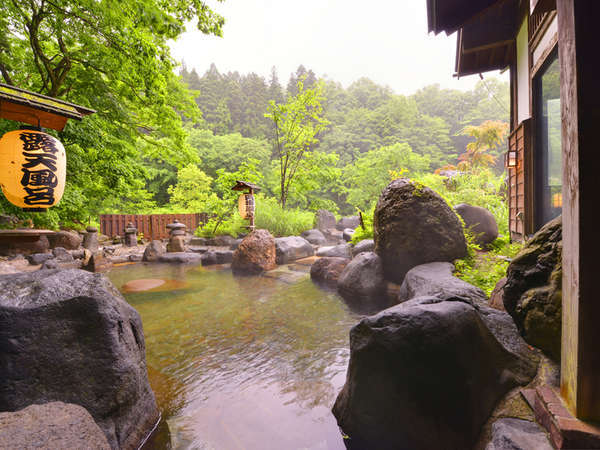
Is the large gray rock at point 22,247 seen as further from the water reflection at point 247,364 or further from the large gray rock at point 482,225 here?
the large gray rock at point 482,225

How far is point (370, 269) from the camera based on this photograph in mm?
5797

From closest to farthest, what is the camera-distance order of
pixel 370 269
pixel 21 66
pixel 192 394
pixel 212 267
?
pixel 192 394, pixel 370 269, pixel 21 66, pixel 212 267

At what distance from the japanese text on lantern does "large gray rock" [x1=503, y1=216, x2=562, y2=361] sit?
17.2 feet

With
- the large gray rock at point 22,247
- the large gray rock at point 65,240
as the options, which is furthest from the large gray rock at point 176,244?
the large gray rock at point 22,247

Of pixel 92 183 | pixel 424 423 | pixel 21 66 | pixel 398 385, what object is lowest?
pixel 424 423

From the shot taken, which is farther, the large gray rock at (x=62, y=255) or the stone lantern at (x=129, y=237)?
the stone lantern at (x=129, y=237)

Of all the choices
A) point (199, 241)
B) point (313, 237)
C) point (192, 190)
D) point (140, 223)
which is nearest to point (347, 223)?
point (313, 237)

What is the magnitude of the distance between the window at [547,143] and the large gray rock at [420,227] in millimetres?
1708

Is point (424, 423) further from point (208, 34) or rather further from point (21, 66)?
point (21, 66)

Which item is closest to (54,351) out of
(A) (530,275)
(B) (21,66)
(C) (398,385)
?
(C) (398,385)

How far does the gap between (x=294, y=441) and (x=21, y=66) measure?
404 inches

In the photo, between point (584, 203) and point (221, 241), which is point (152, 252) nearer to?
point (221, 241)

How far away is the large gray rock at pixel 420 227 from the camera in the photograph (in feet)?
16.5

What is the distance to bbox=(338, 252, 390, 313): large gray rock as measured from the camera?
18.2ft
